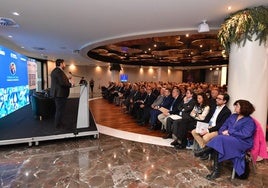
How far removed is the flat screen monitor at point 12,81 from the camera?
541cm

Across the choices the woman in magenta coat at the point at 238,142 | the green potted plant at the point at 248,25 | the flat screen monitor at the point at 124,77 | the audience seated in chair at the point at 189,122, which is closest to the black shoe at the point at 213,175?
the woman in magenta coat at the point at 238,142

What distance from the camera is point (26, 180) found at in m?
2.69

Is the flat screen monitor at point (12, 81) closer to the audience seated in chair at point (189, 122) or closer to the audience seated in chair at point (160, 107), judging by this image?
the audience seated in chair at point (160, 107)

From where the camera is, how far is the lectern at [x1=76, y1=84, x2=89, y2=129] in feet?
14.6

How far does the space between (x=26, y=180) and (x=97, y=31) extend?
3708 millimetres

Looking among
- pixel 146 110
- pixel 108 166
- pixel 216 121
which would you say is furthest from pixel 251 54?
pixel 146 110

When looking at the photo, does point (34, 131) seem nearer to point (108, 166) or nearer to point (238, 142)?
point (108, 166)

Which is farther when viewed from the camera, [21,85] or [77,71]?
[77,71]

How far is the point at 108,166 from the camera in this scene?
3.16 meters

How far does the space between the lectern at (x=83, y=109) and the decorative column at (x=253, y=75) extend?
321cm

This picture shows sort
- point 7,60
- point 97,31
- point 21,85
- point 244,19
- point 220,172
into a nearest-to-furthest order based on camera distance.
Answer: point 220,172
point 244,19
point 97,31
point 7,60
point 21,85

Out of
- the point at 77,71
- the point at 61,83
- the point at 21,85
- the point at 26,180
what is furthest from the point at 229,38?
the point at 77,71

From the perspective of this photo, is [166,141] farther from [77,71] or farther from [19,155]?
[77,71]

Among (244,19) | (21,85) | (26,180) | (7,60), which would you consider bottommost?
(26,180)
